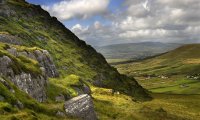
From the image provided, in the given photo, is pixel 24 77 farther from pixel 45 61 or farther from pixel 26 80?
pixel 45 61

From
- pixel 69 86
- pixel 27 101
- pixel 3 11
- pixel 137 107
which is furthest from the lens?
pixel 3 11

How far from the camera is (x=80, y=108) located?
77062 mm

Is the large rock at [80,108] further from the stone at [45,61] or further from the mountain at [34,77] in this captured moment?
the stone at [45,61]

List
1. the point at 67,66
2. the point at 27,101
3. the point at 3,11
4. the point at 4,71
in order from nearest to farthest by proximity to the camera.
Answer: the point at 27,101 < the point at 4,71 < the point at 67,66 < the point at 3,11

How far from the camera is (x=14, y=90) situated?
64125 mm

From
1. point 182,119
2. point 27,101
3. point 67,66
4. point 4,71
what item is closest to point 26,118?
point 27,101

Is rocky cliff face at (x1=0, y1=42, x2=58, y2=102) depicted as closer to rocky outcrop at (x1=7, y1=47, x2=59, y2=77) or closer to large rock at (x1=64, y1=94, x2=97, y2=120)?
large rock at (x1=64, y1=94, x2=97, y2=120)

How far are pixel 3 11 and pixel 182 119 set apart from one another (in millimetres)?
115136

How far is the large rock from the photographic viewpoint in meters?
75.4

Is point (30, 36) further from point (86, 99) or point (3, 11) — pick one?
point (86, 99)

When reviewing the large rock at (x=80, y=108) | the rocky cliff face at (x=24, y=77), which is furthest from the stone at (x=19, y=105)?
the rocky cliff face at (x=24, y=77)

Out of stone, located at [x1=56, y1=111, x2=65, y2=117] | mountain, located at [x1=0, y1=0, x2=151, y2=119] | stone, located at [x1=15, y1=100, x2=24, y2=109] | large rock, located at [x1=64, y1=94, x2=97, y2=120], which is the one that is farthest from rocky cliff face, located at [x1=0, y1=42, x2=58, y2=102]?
stone, located at [x1=15, y1=100, x2=24, y2=109]

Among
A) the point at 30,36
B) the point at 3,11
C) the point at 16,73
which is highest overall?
the point at 3,11

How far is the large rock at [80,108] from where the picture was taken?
7544 centimetres
